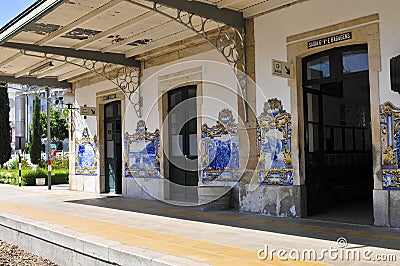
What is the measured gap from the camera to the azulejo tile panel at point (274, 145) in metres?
8.22

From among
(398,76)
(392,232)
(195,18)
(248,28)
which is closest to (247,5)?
(248,28)

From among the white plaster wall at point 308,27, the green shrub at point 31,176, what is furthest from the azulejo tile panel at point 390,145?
the green shrub at point 31,176

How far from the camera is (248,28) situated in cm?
891

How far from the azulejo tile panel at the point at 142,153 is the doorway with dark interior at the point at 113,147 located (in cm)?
100

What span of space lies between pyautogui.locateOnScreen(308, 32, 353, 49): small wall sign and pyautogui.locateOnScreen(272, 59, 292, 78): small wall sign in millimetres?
511

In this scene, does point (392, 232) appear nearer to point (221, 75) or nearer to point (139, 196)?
point (221, 75)

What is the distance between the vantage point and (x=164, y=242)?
20.0 ft

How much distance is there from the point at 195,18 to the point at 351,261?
590 cm

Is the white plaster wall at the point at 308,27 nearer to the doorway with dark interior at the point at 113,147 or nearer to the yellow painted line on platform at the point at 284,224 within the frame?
the yellow painted line on platform at the point at 284,224

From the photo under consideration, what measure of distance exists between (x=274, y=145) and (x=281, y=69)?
145cm

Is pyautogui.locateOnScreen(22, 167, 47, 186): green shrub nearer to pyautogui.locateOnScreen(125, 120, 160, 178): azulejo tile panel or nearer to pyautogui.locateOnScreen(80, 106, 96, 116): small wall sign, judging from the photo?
pyautogui.locateOnScreen(80, 106, 96, 116): small wall sign

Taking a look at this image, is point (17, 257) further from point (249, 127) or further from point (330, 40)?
point (330, 40)
